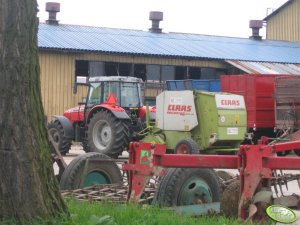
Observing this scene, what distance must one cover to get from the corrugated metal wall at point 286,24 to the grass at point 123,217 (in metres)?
40.2

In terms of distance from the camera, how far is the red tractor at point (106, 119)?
799 inches

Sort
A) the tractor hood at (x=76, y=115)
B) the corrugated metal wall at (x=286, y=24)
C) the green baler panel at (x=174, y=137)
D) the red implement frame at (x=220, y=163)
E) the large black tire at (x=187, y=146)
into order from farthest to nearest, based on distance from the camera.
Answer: the corrugated metal wall at (x=286, y=24)
the tractor hood at (x=76, y=115)
the green baler panel at (x=174, y=137)
the large black tire at (x=187, y=146)
the red implement frame at (x=220, y=163)

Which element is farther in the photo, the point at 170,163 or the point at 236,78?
the point at 236,78

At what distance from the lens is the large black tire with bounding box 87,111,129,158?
20.2 metres

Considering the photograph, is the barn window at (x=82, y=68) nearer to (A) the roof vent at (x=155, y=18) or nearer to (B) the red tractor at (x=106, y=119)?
(A) the roof vent at (x=155, y=18)

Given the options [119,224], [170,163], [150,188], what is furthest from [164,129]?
[119,224]

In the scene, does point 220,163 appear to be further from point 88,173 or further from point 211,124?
point 211,124

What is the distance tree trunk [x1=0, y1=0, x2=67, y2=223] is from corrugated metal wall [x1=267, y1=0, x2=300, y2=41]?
4137cm

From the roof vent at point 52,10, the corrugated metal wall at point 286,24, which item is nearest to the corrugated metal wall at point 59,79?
the roof vent at point 52,10

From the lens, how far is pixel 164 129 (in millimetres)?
19625

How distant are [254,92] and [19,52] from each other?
18688 mm

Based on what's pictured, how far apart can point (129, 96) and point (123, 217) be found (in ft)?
50.7

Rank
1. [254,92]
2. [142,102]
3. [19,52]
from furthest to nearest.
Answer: [254,92] < [142,102] < [19,52]

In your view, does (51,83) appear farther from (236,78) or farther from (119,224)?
(119,224)
